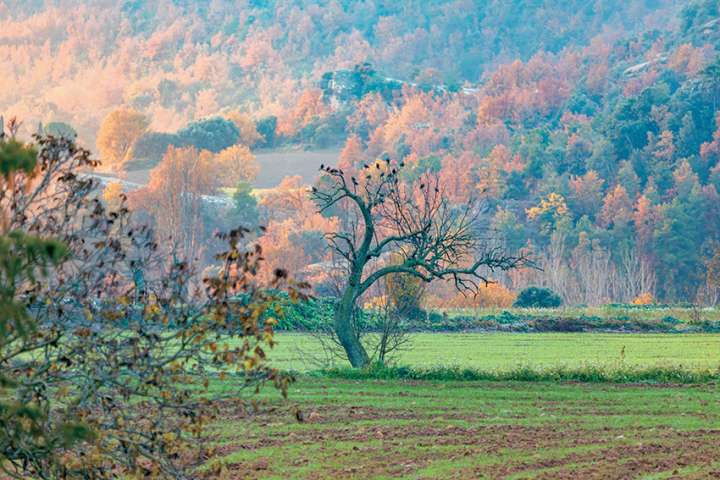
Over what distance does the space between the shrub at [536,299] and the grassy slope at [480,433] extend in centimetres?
3766

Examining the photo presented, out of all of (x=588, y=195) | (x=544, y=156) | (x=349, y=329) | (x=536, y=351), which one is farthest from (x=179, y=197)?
(x=349, y=329)

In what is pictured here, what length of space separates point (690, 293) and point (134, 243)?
8738cm

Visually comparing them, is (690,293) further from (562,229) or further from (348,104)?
(348,104)

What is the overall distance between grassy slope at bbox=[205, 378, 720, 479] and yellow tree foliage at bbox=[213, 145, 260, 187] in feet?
376

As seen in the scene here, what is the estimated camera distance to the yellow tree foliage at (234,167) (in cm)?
13950

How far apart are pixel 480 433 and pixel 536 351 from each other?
18.9 m

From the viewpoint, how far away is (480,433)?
18031mm

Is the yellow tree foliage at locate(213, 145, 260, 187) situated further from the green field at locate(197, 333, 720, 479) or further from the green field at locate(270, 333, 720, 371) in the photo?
the green field at locate(197, 333, 720, 479)

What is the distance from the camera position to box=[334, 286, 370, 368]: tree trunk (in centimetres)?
2620

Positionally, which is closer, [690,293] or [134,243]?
[134,243]

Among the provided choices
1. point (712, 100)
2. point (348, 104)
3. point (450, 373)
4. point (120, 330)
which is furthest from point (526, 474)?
point (348, 104)

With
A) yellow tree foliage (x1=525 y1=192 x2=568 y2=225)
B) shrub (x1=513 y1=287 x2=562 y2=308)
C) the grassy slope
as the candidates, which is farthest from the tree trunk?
yellow tree foliage (x1=525 y1=192 x2=568 y2=225)

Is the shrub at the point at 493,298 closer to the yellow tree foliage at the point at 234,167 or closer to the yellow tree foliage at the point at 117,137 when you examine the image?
the yellow tree foliage at the point at 234,167

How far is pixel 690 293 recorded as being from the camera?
9494 cm
